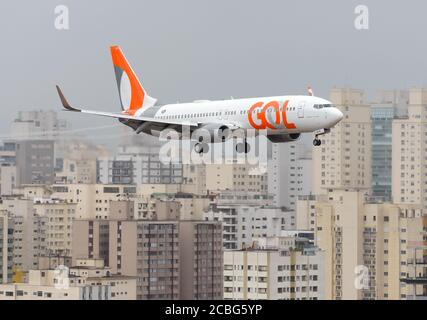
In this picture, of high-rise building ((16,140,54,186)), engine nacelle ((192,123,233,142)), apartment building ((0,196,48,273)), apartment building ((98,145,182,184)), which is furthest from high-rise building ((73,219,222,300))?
engine nacelle ((192,123,233,142))

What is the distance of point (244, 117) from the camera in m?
45.1

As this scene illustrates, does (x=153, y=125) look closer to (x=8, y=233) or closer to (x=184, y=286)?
(x=184, y=286)

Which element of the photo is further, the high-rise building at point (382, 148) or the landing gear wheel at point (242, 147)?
the high-rise building at point (382, 148)

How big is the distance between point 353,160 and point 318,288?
79.7 meters

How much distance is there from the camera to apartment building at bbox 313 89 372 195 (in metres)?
162

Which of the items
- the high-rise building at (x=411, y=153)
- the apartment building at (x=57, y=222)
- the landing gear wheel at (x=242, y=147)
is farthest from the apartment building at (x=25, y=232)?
the landing gear wheel at (x=242, y=147)

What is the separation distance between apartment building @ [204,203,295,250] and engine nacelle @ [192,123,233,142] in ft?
236

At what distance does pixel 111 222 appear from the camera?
10406 cm

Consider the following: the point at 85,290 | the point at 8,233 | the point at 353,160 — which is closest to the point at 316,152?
the point at 353,160

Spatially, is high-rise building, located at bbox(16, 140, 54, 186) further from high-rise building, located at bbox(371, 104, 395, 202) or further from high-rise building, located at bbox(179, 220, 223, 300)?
high-rise building, located at bbox(371, 104, 395, 202)

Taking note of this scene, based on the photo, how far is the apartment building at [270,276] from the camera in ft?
271

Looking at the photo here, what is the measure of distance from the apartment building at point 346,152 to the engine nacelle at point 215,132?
11036 centimetres

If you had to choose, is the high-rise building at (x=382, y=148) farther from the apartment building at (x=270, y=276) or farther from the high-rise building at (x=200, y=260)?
the apartment building at (x=270, y=276)

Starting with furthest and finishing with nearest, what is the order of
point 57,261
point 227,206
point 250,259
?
point 227,206 < point 57,261 < point 250,259
